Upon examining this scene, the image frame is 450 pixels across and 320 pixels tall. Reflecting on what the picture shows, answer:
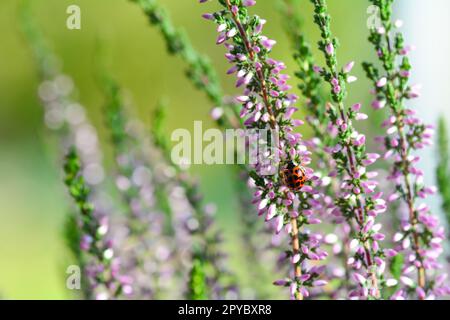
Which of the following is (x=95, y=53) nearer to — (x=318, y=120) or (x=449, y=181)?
→ (x=318, y=120)

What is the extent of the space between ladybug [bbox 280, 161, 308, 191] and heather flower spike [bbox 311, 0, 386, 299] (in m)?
0.06

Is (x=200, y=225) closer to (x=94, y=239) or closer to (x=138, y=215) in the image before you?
(x=138, y=215)

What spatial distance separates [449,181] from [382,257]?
0.42 metres

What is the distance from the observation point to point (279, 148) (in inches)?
32.8

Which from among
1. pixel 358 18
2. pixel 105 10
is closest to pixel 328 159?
pixel 358 18

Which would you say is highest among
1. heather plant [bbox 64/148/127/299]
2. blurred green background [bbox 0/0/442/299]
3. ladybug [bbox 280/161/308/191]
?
blurred green background [bbox 0/0/442/299]

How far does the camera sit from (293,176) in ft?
2.73

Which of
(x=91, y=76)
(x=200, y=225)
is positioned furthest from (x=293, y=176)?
(x=91, y=76)

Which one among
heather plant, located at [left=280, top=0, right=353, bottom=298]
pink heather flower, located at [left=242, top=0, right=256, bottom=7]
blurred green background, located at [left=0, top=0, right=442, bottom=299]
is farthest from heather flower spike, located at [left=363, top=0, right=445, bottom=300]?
blurred green background, located at [left=0, top=0, right=442, bottom=299]

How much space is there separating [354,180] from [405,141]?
0.14 meters

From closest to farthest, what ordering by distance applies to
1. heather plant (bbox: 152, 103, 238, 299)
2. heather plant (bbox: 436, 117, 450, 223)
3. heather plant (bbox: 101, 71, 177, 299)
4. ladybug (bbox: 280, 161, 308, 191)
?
ladybug (bbox: 280, 161, 308, 191) < heather plant (bbox: 436, 117, 450, 223) < heather plant (bbox: 152, 103, 238, 299) < heather plant (bbox: 101, 71, 177, 299)

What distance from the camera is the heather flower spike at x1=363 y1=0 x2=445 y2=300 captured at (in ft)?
3.02

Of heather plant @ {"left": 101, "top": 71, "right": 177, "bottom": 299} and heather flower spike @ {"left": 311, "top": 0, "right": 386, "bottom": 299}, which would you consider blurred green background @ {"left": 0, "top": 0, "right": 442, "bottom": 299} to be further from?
heather flower spike @ {"left": 311, "top": 0, "right": 386, "bottom": 299}

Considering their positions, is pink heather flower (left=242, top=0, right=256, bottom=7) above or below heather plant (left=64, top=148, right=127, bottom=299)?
above
